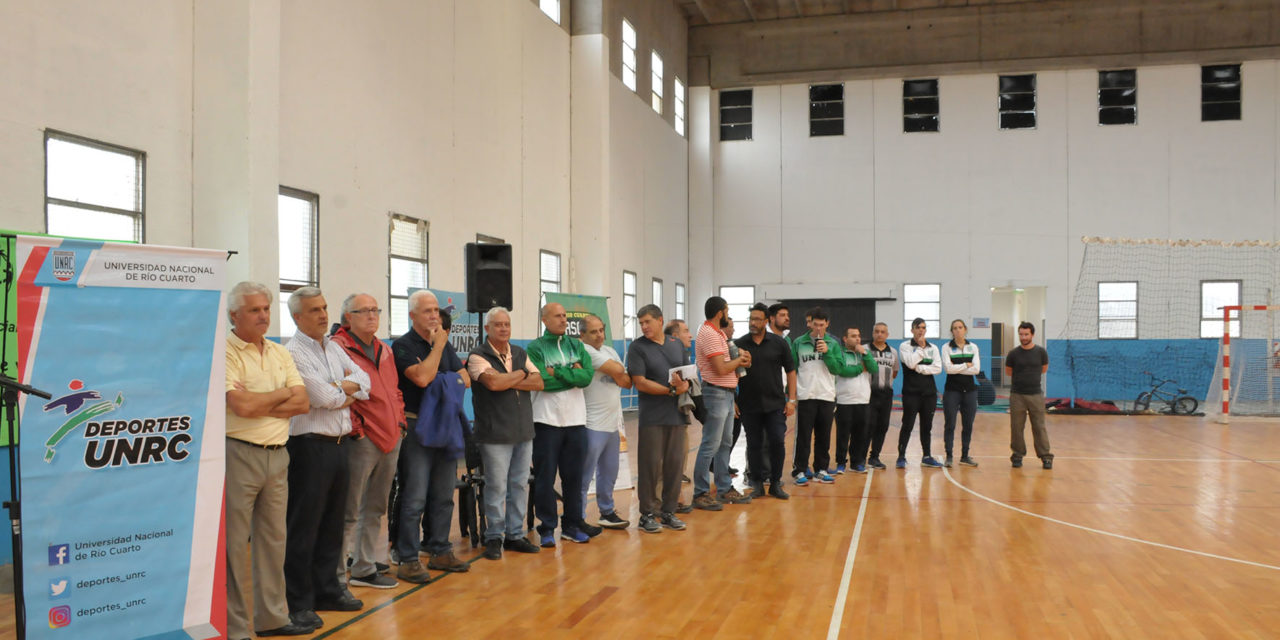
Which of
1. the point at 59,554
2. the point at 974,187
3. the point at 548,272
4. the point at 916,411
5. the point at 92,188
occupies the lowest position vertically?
the point at 916,411

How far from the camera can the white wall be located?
20.6 metres

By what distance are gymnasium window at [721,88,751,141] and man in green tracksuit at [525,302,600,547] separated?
16.9m

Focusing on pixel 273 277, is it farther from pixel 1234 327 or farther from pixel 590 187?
pixel 1234 327

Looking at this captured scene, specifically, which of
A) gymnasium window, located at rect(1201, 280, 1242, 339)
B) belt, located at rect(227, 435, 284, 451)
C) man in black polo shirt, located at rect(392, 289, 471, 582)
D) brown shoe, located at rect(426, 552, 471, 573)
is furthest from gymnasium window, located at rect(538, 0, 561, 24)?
gymnasium window, located at rect(1201, 280, 1242, 339)

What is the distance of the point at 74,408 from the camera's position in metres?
3.55

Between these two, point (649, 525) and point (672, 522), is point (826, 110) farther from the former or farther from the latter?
point (649, 525)

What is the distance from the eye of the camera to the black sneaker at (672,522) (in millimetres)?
7008

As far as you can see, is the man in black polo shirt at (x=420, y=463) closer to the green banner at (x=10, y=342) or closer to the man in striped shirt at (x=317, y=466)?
the man in striped shirt at (x=317, y=466)

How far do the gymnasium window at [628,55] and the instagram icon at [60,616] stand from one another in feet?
49.2

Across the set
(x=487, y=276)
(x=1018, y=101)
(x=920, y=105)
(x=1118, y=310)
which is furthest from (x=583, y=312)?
(x=1018, y=101)

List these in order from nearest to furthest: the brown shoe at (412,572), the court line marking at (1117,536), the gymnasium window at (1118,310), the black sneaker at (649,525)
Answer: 1. the brown shoe at (412,572)
2. the court line marking at (1117,536)
3. the black sneaker at (649,525)
4. the gymnasium window at (1118,310)

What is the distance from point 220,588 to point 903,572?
3712mm

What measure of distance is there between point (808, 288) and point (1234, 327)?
29.4 ft

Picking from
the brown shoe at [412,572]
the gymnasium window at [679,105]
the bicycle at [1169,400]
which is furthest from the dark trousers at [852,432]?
the gymnasium window at [679,105]
